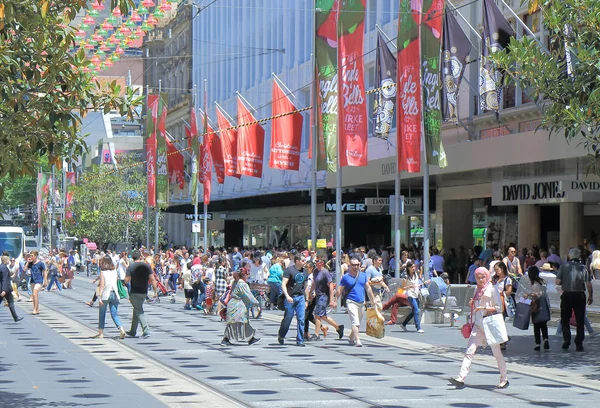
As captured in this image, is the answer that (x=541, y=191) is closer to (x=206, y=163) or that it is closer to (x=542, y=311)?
(x=542, y=311)

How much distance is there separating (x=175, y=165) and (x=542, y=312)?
34.2 m

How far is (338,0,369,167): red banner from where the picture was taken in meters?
28.8

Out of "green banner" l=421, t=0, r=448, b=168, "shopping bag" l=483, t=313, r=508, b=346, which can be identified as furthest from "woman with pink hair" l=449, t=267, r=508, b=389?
"green banner" l=421, t=0, r=448, b=168

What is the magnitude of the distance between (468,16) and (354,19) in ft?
30.9

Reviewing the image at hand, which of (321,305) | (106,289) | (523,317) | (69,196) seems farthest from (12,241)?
(523,317)

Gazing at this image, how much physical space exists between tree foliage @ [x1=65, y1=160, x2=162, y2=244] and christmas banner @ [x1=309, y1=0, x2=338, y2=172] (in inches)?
2048

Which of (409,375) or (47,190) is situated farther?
(47,190)

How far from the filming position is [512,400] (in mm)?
13547

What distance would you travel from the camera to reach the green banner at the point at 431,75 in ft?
85.9

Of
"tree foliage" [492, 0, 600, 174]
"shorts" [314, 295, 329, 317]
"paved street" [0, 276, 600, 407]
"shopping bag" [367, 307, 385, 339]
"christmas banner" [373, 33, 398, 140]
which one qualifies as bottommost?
"paved street" [0, 276, 600, 407]

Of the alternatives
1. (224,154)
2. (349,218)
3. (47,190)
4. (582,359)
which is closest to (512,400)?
(582,359)

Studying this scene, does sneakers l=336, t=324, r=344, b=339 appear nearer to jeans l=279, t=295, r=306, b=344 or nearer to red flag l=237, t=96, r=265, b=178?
jeans l=279, t=295, r=306, b=344

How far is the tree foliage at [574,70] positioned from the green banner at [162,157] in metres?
31.1

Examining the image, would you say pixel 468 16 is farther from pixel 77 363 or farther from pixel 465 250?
pixel 77 363
